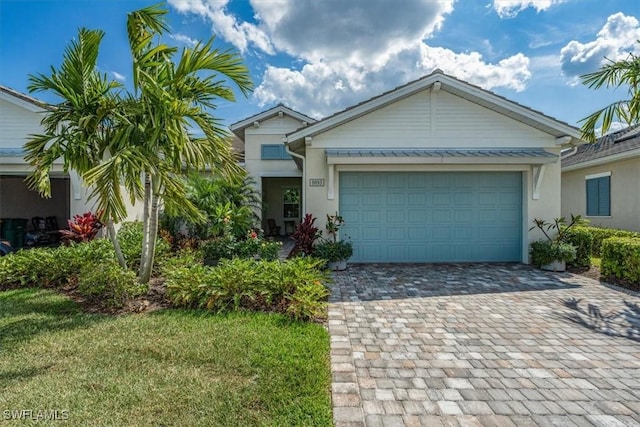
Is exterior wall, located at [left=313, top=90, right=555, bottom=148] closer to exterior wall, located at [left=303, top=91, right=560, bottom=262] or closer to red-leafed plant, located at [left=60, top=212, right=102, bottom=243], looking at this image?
exterior wall, located at [left=303, top=91, right=560, bottom=262]

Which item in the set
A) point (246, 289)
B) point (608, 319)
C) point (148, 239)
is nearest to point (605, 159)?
point (608, 319)

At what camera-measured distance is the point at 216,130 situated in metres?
6.38

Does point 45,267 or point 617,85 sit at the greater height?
point 617,85

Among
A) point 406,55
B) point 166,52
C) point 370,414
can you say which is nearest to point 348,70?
Answer: point 406,55

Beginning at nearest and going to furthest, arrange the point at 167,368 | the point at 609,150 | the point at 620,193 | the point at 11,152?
1. the point at 167,368
2. the point at 11,152
3. the point at 620,193
4. the point at 609,150

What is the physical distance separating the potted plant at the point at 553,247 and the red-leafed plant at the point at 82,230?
43.1 feet

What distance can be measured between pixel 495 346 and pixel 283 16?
10.5 metres

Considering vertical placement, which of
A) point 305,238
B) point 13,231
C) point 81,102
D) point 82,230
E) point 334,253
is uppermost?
point 81,102

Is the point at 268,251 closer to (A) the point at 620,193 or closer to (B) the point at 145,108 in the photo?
(B) the point at 145,108

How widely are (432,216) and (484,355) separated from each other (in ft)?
20.5

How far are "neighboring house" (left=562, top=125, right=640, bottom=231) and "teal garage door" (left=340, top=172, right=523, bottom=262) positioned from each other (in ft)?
11.0

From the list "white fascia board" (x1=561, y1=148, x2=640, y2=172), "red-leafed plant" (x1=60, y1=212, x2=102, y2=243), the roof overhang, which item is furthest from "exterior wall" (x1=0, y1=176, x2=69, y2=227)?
"white fascia board" (x1=561, y1=148, x2=640, y2=172)

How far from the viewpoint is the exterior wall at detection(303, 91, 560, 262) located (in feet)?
31.0

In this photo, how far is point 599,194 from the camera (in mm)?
12672
